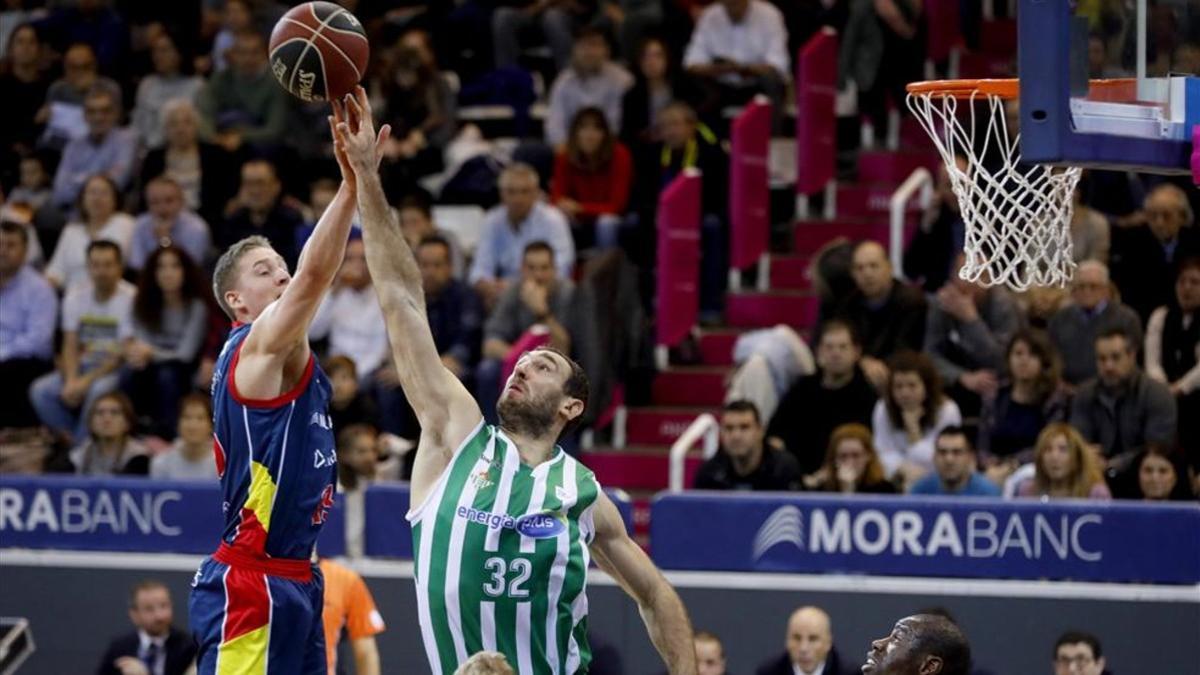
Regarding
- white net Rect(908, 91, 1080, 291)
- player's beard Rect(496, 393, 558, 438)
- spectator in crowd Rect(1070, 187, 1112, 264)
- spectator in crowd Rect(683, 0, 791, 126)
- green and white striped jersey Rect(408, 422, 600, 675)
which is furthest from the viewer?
spectator in crowd Rect(683, 0, 791, 126)

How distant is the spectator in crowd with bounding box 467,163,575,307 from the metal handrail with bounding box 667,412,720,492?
70.0 inches

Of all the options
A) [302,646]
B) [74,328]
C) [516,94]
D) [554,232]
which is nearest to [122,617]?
[74,328]

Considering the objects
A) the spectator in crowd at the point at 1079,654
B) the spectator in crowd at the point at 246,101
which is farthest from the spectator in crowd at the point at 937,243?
the spectator in crowd at the point at 246,101

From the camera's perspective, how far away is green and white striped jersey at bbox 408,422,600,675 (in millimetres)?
6758

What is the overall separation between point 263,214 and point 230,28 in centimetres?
304

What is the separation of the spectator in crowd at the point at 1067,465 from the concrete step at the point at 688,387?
3.72 m

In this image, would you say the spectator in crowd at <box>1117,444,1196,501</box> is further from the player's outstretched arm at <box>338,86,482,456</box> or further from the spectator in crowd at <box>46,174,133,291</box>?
the spectator in crowd at <box>46,174,133,291</box>

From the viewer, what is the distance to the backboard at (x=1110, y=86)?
673 cm

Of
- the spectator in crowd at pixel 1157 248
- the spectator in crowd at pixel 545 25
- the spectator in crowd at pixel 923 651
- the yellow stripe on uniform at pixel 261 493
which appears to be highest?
the spectator in crowd at pixel 545 25

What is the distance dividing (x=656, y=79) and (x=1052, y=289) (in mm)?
3894

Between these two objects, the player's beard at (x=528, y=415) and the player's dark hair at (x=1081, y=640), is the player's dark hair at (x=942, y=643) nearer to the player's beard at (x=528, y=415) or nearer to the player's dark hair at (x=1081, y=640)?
the player's beard at (x=528, y=415)

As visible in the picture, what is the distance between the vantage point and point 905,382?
39.6 ft

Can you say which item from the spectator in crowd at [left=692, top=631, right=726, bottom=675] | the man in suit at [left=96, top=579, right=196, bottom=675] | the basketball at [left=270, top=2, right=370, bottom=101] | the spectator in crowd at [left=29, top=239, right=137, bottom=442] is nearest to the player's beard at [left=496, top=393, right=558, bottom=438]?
the basketball at [left=270, top=2, right=370, bottom=101]

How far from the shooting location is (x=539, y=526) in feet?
22.4
